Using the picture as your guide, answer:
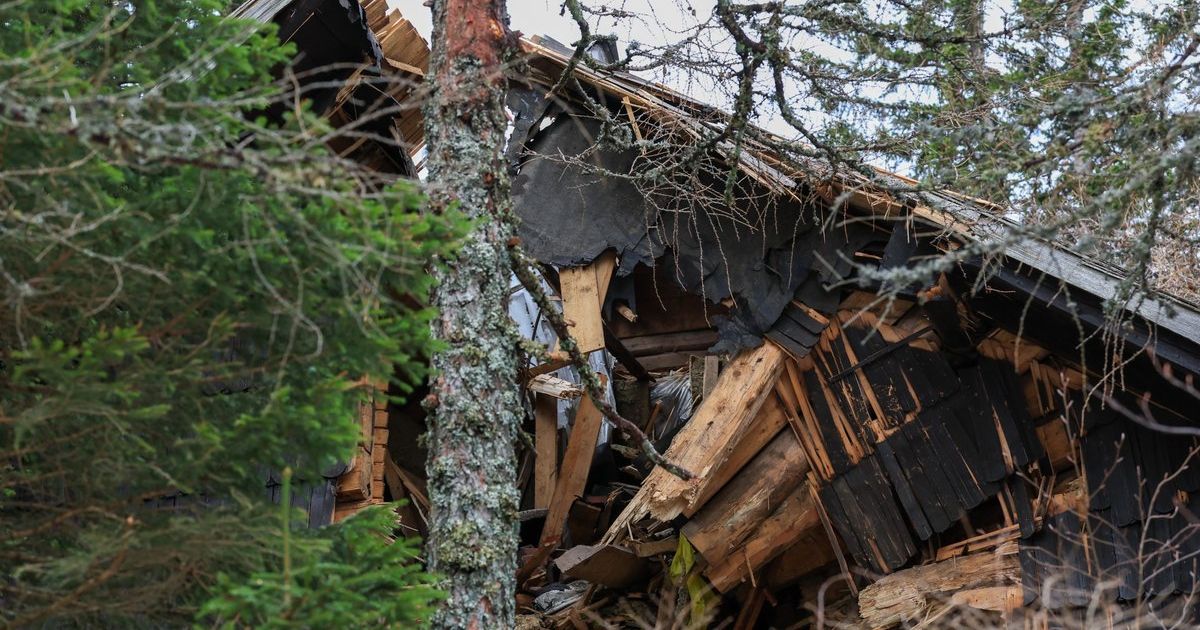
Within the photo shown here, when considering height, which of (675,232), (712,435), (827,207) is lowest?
(712,435)

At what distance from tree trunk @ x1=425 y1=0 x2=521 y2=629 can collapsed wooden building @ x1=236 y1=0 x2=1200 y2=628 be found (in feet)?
2.08

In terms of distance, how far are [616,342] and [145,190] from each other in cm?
652

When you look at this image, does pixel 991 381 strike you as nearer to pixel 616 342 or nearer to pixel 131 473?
pixel 616 342

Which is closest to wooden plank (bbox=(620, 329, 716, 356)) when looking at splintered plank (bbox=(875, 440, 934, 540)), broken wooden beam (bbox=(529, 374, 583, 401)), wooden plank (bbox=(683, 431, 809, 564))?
broken wooden beam (bbox=(529, 374, 583, 401))

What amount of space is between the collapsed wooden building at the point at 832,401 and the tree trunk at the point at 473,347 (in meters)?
0.63

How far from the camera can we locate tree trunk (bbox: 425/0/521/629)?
4750 millimetres

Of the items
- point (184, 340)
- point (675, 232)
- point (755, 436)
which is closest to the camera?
point (184, 340)

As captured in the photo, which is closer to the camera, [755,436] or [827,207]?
[827,207]

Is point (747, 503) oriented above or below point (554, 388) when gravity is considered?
below

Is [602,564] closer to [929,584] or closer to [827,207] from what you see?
[929,584]

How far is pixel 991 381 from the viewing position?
285 inches

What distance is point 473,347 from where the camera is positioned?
5066 mm

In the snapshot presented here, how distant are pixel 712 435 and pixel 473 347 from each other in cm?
292


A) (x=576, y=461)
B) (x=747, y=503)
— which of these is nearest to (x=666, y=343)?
(x=576, y=461)
